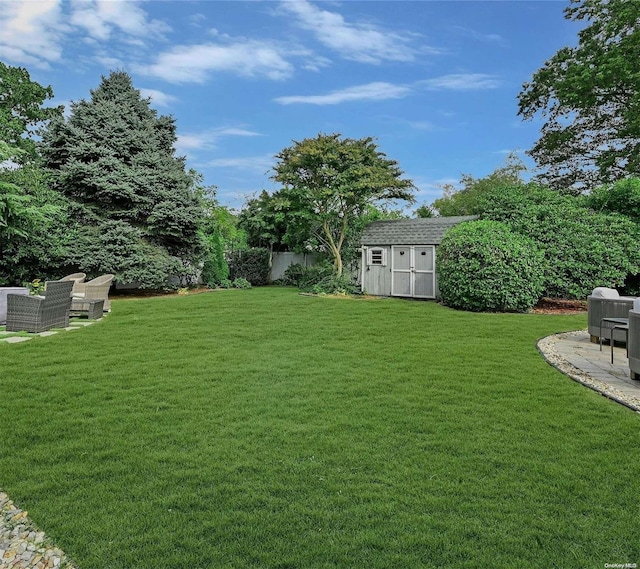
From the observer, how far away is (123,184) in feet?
47.0

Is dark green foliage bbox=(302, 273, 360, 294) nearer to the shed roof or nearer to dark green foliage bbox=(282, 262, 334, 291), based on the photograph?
dark green foliage bbox=(282, 262, 334, 291)

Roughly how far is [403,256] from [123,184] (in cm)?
953

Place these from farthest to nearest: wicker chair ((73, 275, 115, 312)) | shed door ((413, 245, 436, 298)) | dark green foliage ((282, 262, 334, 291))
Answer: dark green foliage ((282, 262, 334, 291)), shed door ((413, 245, 436, 298)), wicker chair ((73, 275, 115, 312))

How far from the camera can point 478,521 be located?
2168 mm

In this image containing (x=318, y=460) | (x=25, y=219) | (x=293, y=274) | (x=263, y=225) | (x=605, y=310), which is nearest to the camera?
(x=318, y=460)

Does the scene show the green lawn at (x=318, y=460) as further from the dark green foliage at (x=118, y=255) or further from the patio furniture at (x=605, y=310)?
the dark green foliage at (x=118, y=255)

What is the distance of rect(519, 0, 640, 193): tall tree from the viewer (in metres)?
13.9

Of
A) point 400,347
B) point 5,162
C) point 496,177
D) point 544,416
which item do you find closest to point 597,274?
point 400,347

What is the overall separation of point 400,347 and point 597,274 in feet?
27.1

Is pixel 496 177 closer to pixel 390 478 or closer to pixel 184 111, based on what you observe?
pixel 184 111

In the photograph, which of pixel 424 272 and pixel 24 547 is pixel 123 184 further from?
pixel 24 547

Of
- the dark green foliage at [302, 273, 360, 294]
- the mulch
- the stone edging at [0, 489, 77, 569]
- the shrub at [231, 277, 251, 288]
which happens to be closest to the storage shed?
the dark green foliage at [302, 273, 360, 294]

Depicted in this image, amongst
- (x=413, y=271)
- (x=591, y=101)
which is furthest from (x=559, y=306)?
(x=591, y=101)

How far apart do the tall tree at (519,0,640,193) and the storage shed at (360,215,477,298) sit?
6.19m
